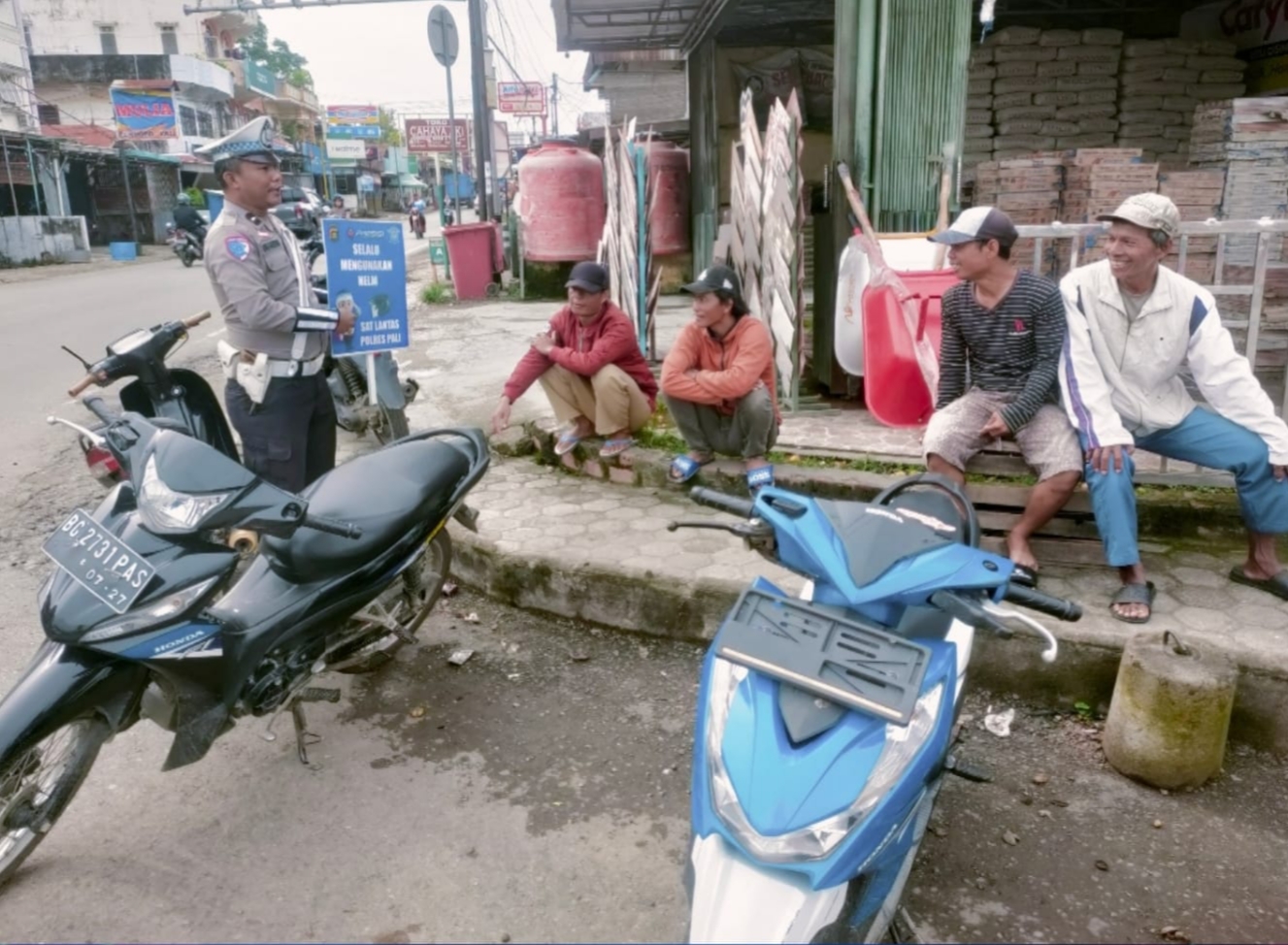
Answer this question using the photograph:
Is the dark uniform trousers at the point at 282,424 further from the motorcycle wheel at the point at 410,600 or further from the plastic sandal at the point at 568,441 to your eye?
the plastic sandal at the point at 568,441

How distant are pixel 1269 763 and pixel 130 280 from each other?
19.0 m

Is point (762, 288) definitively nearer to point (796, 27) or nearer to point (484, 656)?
Answer: point (484, 656)

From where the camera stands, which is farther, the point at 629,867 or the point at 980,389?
the point at 980,389

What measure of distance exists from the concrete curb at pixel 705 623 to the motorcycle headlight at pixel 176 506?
1771 mm

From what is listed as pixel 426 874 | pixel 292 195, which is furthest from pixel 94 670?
pixel 292 195

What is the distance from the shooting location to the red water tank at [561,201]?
12.0 meters

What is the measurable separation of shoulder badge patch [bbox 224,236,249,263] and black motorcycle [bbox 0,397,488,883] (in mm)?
1047

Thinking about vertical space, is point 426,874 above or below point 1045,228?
below

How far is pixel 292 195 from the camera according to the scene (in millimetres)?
10844

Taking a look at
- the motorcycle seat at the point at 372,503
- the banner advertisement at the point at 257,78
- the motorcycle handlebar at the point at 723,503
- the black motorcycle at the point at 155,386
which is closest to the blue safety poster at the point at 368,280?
the black motorcycle at the point at 155,386

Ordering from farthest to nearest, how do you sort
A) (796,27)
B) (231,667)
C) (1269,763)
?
(796,27), (1269,763), (231,667)

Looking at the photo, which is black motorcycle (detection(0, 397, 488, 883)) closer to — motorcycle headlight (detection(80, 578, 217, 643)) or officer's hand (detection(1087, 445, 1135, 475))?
motorcycle headlight (detection(80, 578, 217, 643))

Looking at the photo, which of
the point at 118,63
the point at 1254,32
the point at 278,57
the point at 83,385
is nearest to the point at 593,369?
the point at 83,385

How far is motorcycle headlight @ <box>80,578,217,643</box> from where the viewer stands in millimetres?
2318
